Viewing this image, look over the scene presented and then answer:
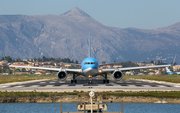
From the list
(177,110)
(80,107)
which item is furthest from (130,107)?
(80,107)

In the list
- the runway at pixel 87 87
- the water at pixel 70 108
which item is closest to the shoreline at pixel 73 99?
the water at pixel 70 108

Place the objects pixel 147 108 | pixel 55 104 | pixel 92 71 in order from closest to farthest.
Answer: pixel 147 108, pixel 55 104, pixel 92 71

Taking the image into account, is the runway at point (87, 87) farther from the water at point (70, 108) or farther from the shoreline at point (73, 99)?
the water at point (70, 108)

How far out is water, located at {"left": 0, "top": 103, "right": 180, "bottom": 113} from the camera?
95.2ft

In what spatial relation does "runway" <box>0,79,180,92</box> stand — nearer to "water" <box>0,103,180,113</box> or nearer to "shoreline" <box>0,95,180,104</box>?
"shoreline" <box>0,95,180,104</box>

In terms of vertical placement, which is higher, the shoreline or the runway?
the runway

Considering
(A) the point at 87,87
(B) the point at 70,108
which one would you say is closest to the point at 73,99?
(B) the point at 70,108

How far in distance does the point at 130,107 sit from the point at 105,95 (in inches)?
116

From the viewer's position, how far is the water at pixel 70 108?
95.2 feet

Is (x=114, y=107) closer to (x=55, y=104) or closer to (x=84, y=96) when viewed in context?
(x=84, y=96)

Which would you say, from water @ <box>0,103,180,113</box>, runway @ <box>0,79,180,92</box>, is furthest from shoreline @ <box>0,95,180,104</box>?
runway @ <box>0,79,180,92</box>

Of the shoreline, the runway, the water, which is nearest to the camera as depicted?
the water

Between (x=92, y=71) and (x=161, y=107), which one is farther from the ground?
(x=92, y=71)

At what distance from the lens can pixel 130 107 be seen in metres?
31.5
